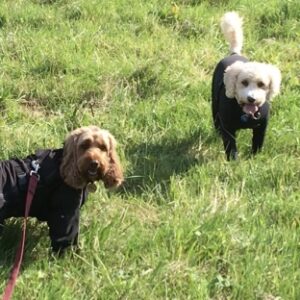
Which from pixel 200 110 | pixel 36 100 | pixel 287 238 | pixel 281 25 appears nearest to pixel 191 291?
pixel 287 238

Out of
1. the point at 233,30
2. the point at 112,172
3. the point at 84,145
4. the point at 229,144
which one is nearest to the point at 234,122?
the point at 229,144

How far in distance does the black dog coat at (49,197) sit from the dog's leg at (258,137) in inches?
64.6

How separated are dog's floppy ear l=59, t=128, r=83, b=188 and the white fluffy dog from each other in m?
1.49

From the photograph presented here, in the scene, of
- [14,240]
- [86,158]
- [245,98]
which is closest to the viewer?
[86,158]

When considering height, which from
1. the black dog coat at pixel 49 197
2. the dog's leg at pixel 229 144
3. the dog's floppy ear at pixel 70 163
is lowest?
the dog's leg at pixel 229 144

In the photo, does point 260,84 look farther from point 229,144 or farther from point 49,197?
point 49,197

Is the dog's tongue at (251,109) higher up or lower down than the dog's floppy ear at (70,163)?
lower down

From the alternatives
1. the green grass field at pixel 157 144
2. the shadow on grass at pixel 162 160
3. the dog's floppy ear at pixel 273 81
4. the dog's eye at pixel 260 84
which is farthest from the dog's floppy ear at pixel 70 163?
the dog's floppy ear at pixel 273 81

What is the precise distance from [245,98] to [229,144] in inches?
16.9

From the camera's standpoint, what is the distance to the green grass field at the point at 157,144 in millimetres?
3342

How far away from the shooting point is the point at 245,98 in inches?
167

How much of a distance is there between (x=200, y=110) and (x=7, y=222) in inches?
83.2

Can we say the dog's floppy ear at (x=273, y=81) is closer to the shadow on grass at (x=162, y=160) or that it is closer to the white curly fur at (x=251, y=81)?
the white curly fur at (x=251, y=81)

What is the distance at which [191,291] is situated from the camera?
323cm
